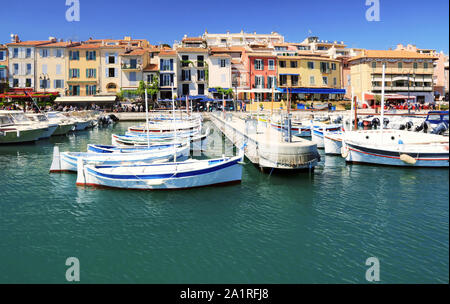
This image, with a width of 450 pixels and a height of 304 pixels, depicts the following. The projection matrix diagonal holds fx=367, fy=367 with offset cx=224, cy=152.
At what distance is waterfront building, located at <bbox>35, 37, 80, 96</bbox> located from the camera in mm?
72312

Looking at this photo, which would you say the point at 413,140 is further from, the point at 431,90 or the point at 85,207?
the point at 431,90

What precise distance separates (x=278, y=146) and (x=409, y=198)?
728 cm

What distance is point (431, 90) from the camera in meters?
80.2

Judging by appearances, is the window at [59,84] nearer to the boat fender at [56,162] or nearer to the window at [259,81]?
the window at [259,81]

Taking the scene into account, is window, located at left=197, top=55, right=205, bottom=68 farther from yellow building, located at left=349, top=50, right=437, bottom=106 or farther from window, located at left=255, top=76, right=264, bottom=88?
yellow building, located at left=349, top=50, right=437, bottom=106

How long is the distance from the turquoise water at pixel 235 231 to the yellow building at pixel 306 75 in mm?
54160

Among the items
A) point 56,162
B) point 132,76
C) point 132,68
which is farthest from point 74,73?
point 56,162

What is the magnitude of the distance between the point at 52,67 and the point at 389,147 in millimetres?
68333

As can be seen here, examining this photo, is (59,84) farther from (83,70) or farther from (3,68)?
(3,68)

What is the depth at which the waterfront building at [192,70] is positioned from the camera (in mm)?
73312

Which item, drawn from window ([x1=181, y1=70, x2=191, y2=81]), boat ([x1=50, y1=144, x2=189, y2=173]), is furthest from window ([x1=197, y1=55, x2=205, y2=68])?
boat ([x1=50, y1=144, x2=189, y2=173])

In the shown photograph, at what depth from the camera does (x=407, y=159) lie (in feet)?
74.3

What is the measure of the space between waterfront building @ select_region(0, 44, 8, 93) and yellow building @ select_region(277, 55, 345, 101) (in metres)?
53.8
